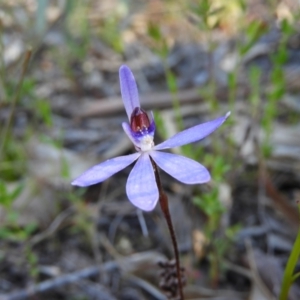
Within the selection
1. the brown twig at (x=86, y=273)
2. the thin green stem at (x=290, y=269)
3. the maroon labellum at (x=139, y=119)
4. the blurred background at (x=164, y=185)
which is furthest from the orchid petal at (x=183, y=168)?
the brown twig at (x=86, y=273)

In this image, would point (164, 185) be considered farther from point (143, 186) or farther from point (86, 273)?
point (143, 186)

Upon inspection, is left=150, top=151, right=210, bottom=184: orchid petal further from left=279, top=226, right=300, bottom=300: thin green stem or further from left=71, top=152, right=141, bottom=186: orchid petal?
left=279, top=226, right=300, bottom=300: thin green stem

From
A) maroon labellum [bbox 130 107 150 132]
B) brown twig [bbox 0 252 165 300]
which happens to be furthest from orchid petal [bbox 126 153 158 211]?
brown twig [bbox 0 252 165 300]

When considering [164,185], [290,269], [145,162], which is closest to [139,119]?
[145,162]

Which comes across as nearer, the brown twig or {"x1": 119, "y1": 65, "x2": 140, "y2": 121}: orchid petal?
{"x1": 119, "y1": 65, "x2": 140, "y2": 121}: orchid petal

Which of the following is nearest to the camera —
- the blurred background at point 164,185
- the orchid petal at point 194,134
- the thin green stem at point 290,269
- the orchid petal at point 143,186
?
the orchid petal at point 143,186

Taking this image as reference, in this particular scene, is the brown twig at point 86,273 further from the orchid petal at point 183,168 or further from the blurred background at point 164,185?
the orchid petal at point 183,168

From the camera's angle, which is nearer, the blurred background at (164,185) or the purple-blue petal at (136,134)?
the purple-blue petal at (136,134)
